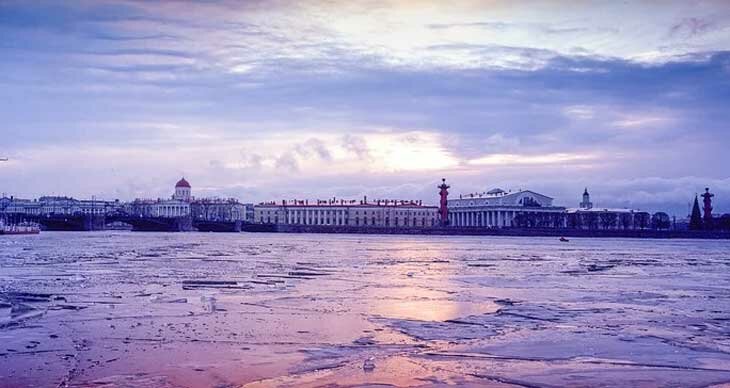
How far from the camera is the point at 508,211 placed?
555 ft

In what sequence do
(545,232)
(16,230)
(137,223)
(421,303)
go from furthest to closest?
(545,232)
(137,223)
(16,230)
(421,303)

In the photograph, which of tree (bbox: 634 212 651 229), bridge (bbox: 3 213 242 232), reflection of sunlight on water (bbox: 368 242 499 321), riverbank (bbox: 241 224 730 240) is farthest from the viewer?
tree (bbox: 634 212 651 229)

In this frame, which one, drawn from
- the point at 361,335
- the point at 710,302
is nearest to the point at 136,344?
the point at 361,335

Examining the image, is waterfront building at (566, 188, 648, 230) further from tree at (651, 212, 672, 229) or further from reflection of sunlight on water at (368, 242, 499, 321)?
reflection of sunlight on water at (368, 242, 499, 321)

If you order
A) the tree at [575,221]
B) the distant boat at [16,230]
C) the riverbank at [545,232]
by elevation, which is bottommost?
the riverbank at [545,232]

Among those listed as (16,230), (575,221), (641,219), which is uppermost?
(641,219)

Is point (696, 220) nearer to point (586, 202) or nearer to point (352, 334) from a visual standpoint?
point (586, 202)

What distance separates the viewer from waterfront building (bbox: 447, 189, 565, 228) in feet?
545

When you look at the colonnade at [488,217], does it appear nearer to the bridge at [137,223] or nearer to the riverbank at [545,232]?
the riverbank at [545,232]

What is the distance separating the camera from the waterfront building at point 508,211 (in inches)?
6540

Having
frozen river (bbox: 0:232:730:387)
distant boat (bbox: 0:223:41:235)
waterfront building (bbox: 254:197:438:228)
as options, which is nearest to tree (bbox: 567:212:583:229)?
waterfront building (bbox: 254:197:438:228)

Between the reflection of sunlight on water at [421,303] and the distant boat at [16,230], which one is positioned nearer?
the reflection of sunlight on water at [421,303]

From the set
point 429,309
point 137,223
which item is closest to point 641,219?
point 137,223

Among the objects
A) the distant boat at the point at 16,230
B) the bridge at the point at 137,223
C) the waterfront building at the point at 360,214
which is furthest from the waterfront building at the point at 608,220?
the distant boat at the point at 16,230
